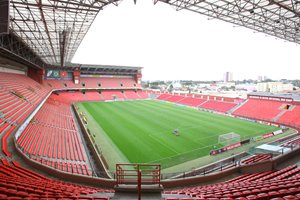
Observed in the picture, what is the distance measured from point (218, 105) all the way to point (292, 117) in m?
12.5

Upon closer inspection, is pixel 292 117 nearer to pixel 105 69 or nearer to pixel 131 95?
pixel 131 95

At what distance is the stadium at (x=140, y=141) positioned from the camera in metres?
Result: 6.21

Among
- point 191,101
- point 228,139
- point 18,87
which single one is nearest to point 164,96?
point 191,101

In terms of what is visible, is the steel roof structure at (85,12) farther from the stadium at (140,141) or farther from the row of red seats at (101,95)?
the row of red seats at (101,95)

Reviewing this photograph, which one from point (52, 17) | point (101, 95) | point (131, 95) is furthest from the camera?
point (131, 95)

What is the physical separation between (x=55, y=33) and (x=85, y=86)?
33.2 meters

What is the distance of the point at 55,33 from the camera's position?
1761cm

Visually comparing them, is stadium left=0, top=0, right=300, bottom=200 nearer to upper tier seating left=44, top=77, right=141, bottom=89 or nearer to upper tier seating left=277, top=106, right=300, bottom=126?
upper tier seating left=277, top=106, right=300, bottom=126

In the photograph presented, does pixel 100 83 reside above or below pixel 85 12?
below

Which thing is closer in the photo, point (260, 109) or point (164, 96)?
point (260, 109)

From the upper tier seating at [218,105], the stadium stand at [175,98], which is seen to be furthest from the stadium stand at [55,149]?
the stadium stand at [175,98]

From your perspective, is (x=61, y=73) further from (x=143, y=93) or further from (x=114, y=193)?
(x=114, y=193)

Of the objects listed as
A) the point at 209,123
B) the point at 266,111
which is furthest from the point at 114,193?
the point at 266,111

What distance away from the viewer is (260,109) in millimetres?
31719
